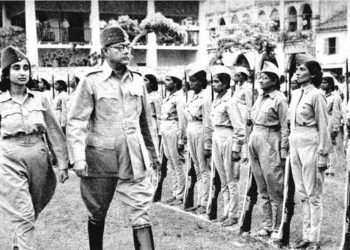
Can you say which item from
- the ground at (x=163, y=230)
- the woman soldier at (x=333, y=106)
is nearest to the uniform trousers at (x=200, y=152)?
the ground at (x=163, y=230)

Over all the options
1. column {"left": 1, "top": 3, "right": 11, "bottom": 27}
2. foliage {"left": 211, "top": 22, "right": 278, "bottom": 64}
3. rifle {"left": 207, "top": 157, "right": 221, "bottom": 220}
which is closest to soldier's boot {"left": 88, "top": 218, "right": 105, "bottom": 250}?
rifle {"left": 207, "top": 157, "right": 221, "bottom": 220}

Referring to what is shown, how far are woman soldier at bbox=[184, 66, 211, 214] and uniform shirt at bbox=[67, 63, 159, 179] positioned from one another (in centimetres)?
347

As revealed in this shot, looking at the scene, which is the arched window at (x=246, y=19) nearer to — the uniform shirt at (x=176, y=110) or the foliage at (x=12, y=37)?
the foliage at (x=12, y=37)

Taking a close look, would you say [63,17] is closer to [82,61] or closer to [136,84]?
[82,61]

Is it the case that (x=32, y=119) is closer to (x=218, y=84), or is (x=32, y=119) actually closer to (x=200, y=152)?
(x=218, y=84)

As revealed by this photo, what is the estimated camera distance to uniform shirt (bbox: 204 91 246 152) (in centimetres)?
866

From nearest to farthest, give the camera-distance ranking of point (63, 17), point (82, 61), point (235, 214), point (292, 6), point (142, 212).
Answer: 1. point (142, 212)
2. point (235, 214)
3. point (82, 61)
4. point (63, 17)
5. point (292, 6)

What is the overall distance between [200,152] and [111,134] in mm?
3849

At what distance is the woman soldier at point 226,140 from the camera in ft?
29.1

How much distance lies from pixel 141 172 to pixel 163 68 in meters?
34.4

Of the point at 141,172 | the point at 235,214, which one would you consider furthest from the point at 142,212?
the point at 235,214

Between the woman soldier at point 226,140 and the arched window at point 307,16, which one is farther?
the arched window at point 307,16

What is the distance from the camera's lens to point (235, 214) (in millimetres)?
8961

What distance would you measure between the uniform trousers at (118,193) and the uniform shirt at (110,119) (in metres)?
0.09
